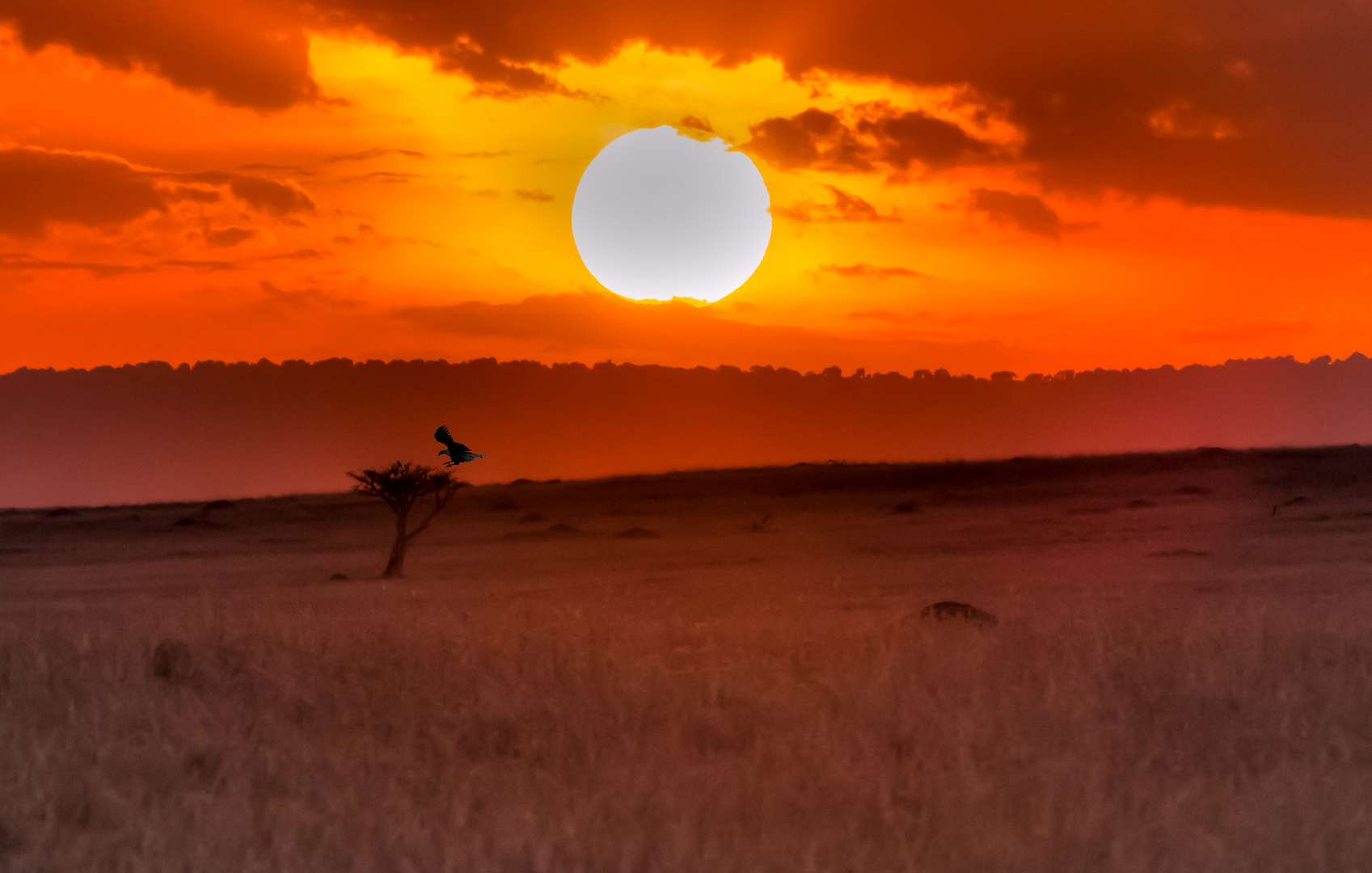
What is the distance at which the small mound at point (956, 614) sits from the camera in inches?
637

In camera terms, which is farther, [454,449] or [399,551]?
[399,551]

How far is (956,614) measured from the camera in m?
17.0

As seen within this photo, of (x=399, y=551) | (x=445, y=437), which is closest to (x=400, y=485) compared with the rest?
(x=399, y=551)

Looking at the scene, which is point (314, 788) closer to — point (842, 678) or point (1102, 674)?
point (842, 678)

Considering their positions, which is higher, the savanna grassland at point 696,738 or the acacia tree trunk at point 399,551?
the savanna grassland at point 696,738

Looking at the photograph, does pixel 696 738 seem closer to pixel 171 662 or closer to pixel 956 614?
pixel 171 662

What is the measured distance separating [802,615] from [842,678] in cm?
600

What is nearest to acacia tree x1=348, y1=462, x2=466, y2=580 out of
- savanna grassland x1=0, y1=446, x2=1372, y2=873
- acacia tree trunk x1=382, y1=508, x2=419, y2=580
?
acacia tree trunk x1=382, y1=508, x2=419, y2=580

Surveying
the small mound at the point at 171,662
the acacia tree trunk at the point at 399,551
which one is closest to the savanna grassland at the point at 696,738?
the small mound at the point at 171,662

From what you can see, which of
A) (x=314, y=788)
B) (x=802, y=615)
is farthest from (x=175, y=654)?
(x=802, y=615)

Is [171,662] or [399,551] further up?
[171,662]

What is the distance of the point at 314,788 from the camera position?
324 inches

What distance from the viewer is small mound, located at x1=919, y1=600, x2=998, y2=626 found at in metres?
16.2

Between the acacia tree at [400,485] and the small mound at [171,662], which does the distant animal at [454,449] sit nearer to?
the small mound at [171,662]
